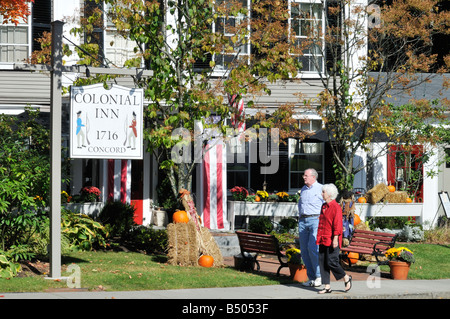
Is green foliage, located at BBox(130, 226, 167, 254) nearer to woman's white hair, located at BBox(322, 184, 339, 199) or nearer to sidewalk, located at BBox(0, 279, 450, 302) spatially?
sidewalk, located at BBox(0, 279, 450, 302)

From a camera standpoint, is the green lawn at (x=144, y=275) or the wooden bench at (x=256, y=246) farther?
the wooden bench at (x=256, y=246)

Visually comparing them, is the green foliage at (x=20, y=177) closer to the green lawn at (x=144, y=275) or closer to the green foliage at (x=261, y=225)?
the green lawn at (x=144, y=275)

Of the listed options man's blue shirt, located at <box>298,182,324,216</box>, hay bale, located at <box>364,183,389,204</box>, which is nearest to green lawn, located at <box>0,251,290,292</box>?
man's blue shirt, located at <box>298,182,324,216</box>

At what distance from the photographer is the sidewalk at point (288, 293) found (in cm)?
1045

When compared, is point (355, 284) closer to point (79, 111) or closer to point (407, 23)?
point (79, 111)

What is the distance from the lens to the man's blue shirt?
12.1 meters

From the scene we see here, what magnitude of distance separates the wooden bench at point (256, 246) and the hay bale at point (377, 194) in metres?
6.50

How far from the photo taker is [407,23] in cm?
1827

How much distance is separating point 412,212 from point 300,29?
6.00 meters

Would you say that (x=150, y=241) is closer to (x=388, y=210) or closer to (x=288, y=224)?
(x=288, y=224)

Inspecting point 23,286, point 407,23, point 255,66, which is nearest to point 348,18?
point 407,23

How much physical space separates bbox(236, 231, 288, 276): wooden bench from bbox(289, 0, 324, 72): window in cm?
658

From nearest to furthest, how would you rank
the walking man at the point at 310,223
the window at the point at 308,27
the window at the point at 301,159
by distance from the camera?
1. the walking man at the point at 310,223
2. the window at the point at 308,27
3. the window at the point at 301,159

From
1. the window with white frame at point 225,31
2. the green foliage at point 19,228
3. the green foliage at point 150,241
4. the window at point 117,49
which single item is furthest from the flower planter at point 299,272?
the window at point 117,49
